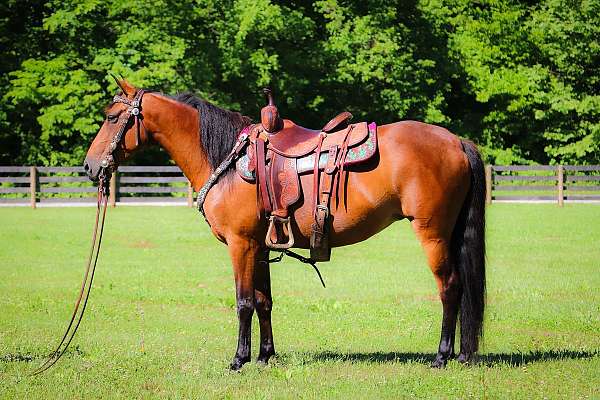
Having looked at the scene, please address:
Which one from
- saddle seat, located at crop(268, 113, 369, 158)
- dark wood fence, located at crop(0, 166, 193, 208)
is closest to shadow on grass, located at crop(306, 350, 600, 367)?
saddle seat, located at crop(268, 113, 369, 158)

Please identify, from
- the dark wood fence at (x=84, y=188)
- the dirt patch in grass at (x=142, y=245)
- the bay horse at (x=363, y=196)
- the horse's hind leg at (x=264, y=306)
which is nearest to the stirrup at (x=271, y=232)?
the bay horse at (x=363, y=196)

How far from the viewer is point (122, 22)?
3647 cm

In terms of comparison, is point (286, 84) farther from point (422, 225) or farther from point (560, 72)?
point (422, 225)

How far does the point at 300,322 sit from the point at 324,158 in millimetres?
3470

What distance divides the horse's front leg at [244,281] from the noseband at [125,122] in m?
1.22

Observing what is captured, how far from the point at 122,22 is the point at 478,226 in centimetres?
3138

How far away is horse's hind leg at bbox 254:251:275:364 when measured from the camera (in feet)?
24.8

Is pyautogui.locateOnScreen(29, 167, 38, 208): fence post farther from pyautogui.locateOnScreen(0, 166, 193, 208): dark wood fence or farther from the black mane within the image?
the black mane

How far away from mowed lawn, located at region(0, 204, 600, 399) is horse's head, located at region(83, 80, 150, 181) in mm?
1679

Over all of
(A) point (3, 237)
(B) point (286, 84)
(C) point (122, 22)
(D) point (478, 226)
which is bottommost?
(A) point (3, 237)

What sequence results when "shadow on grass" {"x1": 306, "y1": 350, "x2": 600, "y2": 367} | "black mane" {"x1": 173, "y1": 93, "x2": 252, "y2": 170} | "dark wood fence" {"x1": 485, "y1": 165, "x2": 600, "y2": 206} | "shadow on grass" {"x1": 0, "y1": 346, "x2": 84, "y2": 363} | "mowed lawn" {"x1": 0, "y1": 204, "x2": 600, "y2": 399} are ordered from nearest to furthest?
"mowed lawn" {"x1": 0, "y1": 204, "x2": 600, "y2": 399}
"shadow on grass" {"x1": 306, "y1": 350, "x2": 600, "y2": 367}
"black mane" {"x1": 173, "y1": 93, "x2": 252, "y2": 170}
"shadow on grass" {"x1": 0, "y1": 346, "x2": 84, "y2": 363}
"dark wood fence" {"x1": 485, "y1": 165, "x2": 600, "y2": 206}

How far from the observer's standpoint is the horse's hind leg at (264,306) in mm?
7562

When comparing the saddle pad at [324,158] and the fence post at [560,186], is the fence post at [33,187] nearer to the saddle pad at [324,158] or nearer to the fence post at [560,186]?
the fence post at [560,186]

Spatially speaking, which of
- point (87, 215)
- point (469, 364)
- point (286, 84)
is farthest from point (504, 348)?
point (286, 84)
